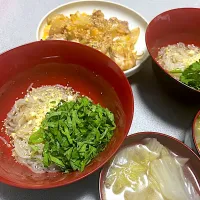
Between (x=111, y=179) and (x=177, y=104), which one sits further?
(x=177, y=104)

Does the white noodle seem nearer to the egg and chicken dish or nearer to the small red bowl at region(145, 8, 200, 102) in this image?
the egg and chicken dish

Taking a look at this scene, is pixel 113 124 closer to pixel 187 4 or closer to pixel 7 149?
pixel 7 149

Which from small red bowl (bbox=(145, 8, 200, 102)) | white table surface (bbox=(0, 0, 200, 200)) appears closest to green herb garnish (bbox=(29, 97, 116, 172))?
white table surface (bbox=(0, 0, 200, 200))

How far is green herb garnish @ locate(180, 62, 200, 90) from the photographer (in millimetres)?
1336

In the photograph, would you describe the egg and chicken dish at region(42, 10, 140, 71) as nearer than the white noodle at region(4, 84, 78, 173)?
No

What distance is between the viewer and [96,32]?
1607 millimetres

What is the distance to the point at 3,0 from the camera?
192cm

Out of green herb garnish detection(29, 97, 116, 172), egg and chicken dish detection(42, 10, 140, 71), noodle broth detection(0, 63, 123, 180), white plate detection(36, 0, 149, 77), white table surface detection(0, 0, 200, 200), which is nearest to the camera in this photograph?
green herb garnish detection(29, 97, 116, 172)

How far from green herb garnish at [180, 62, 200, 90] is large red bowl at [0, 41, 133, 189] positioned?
0.34 metres

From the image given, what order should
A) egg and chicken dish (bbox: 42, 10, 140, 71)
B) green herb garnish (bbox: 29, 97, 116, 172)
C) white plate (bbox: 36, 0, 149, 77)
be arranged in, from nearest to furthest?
green herb garnish (bbox: 29, 97, 116, 172) → egg and chicken dish (bbox: 42, 10, 140, 71) → white plate (bbox: 36, 0, 149, 77)

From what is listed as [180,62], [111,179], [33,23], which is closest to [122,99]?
[111,179]

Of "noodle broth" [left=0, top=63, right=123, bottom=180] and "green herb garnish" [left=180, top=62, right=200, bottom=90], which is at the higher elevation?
"noodle broth" [left=0, top=63, right=123, bottom=180]

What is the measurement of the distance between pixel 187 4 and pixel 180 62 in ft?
2.26

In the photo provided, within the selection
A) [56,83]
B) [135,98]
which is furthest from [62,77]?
[135,98]
